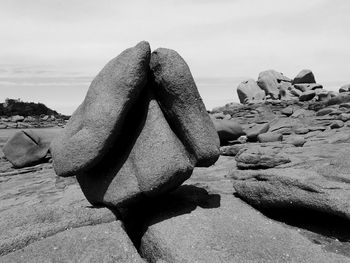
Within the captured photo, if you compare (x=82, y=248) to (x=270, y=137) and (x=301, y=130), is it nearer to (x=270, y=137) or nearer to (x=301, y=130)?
(x=270, y=137)

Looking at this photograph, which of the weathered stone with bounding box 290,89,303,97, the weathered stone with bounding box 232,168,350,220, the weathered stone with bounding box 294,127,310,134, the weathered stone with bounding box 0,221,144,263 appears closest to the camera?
the weathered stone with bounding box 0,221,144,263

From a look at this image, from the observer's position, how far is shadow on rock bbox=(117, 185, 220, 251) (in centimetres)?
503

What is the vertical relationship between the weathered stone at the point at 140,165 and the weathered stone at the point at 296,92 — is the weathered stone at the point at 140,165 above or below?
above

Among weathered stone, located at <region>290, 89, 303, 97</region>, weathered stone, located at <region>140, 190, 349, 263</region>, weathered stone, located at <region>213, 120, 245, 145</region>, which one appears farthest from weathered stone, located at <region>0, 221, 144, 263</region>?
weathered stone, located at <region>290, 89, 303, 97</region>

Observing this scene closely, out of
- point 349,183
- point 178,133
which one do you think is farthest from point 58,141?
point 349,183

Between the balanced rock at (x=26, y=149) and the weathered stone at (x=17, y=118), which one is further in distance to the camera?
the weathered stone at (x=17, y=118)

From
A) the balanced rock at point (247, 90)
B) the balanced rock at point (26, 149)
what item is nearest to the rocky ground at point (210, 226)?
the balanced rock at point (26, 149)

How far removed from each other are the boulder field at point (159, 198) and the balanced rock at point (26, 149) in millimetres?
8328

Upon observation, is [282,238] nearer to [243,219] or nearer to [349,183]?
[243,219]

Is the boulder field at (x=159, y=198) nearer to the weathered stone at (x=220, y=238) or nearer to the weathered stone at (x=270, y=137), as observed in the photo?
the weathered stone at (x=220, y=238)

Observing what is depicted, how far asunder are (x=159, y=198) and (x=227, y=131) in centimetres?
883

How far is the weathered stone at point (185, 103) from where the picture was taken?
4957 millimetres

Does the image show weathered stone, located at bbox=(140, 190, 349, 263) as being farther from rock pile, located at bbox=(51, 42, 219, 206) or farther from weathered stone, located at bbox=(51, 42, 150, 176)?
weathered stone, located at bbox=(51, 42, 150, 176)

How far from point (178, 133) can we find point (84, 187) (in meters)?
1.61
